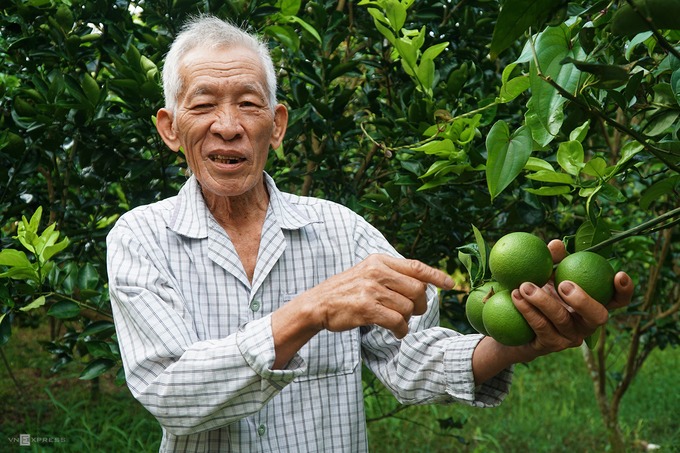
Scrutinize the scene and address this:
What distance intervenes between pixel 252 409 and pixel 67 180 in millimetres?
1696

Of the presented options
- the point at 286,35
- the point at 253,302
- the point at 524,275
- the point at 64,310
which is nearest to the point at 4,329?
the point at 64,310

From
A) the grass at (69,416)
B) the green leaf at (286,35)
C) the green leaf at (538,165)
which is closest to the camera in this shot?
the green leaf at (538,165)

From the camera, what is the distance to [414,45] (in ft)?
6.21

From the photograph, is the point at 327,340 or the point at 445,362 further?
the point at 327,340

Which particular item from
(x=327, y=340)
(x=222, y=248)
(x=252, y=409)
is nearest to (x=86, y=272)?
(x=222, y=248)

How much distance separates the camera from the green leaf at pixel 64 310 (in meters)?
2.25

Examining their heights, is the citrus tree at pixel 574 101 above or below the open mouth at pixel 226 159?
below

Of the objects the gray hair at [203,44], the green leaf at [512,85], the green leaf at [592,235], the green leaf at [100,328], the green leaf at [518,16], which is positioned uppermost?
the gray hair at [203,44]

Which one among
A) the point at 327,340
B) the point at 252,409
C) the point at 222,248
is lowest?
the point at 252,409

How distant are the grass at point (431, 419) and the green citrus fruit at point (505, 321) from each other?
2238 mm

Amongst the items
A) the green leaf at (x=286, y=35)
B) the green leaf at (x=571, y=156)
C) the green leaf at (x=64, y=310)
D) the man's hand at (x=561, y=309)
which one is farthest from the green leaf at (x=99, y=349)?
the green leaf at (x=571, y=156)

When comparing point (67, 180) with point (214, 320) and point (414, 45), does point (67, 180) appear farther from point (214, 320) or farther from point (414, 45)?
point (414, 45)

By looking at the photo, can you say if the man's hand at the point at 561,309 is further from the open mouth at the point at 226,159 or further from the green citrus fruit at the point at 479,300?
the open mouth at the point at 226,159

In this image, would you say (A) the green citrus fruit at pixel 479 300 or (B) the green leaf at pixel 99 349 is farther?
(B) the green leaf at pixel 99 349
